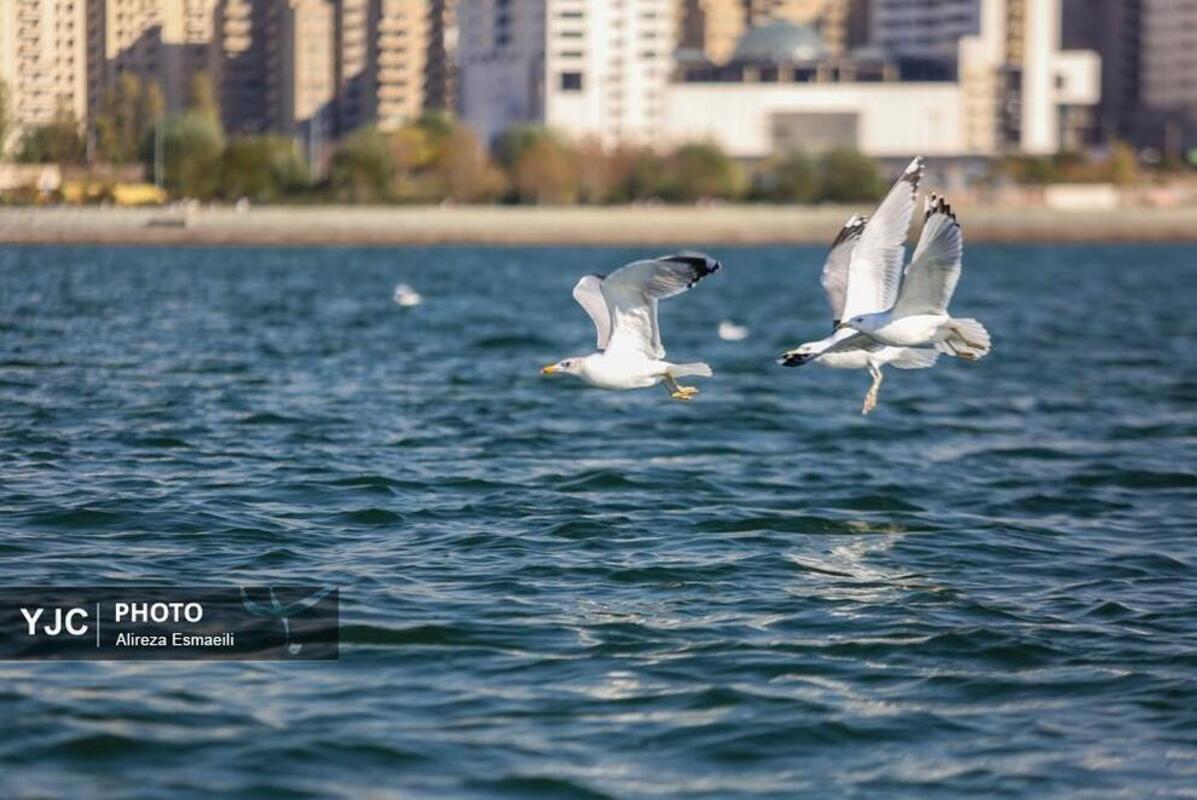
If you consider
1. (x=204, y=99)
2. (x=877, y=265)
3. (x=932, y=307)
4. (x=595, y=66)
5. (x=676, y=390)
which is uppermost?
(x=595, y=66)

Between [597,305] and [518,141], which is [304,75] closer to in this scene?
[518,141]

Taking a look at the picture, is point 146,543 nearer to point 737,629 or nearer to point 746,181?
point 737,629

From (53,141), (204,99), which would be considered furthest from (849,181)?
(53,141)

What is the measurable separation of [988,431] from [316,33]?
161 m

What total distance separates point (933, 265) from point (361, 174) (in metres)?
118

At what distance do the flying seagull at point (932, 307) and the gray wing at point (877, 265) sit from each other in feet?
2.23

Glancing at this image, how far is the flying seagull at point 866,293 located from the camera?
19484 millimetres

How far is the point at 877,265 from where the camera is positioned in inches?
802

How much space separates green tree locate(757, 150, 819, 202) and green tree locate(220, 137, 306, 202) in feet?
119

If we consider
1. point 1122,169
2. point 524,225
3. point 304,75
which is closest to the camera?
point 524,225

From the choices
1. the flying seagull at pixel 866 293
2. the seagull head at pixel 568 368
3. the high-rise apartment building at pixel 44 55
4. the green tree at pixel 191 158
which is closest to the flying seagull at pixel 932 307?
the flying seagull at pixel 866 293

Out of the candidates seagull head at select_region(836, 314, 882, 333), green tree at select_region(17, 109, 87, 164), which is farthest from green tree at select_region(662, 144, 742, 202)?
seagull head at select_region(836, 314, 882, 333)

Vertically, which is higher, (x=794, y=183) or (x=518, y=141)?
(x=518, y=141)

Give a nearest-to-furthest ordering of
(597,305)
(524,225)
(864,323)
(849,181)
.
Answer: (597,305)
(864,323)
(524,225)
(849,181)
